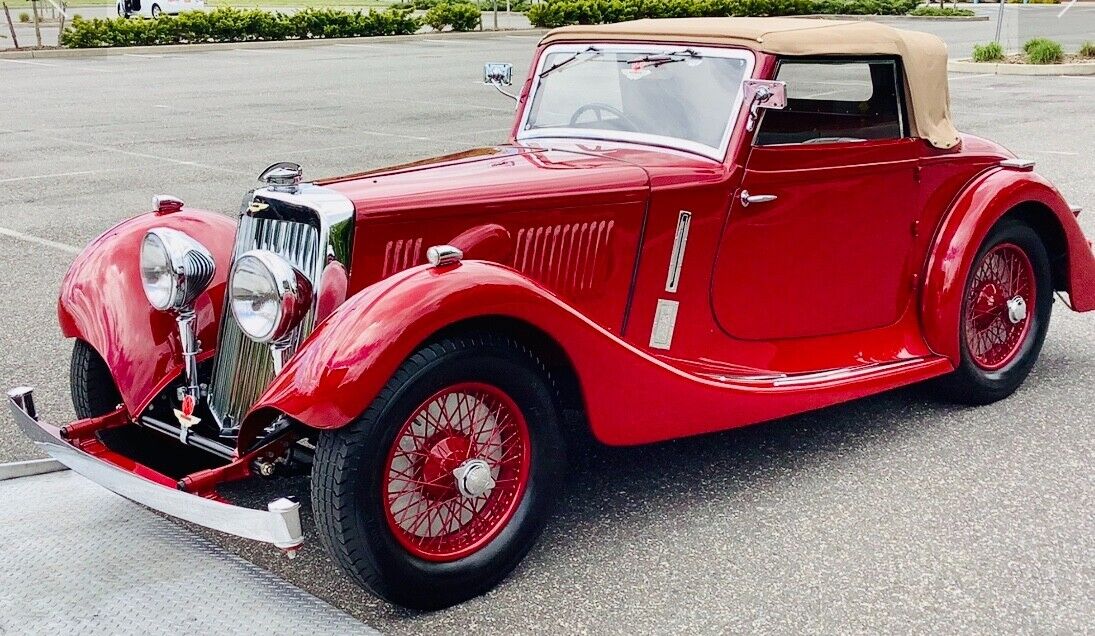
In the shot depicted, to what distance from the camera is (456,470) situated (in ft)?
9.82

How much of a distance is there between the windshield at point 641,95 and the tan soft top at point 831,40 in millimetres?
53

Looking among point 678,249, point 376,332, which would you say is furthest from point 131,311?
point 678,249

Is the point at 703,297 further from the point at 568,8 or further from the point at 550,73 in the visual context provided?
the point at 568,8

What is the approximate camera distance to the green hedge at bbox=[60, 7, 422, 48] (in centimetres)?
2259

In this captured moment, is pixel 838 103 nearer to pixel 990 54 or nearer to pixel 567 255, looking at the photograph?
pixel 567 255

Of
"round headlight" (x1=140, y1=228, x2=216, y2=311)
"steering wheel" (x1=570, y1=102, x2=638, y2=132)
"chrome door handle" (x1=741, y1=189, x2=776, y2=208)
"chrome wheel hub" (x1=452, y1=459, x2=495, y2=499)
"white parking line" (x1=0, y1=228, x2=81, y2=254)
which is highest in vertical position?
"steering wheel" (x1=570, y1=102, x2=638, y2=132)

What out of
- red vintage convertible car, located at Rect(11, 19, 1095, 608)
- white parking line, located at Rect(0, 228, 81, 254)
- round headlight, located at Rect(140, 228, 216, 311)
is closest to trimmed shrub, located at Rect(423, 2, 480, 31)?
white parking line, located at Rect(0, 228, 81, 254)

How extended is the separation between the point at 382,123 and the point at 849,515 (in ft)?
33.7

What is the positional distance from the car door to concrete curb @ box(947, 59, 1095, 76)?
1642 centimetres

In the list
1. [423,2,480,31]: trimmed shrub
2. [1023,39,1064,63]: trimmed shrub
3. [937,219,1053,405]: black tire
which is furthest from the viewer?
[423,2,480,31]: trimmed shrub

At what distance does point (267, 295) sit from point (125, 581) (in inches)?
35.6

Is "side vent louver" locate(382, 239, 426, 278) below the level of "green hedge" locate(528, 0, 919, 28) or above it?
above

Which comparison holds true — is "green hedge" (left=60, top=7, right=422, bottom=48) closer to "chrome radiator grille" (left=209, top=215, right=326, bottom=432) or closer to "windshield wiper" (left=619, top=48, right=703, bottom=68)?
"windshield wiper" (left=619, top=48, right=703, bottom=68)

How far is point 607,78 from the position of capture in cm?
415
